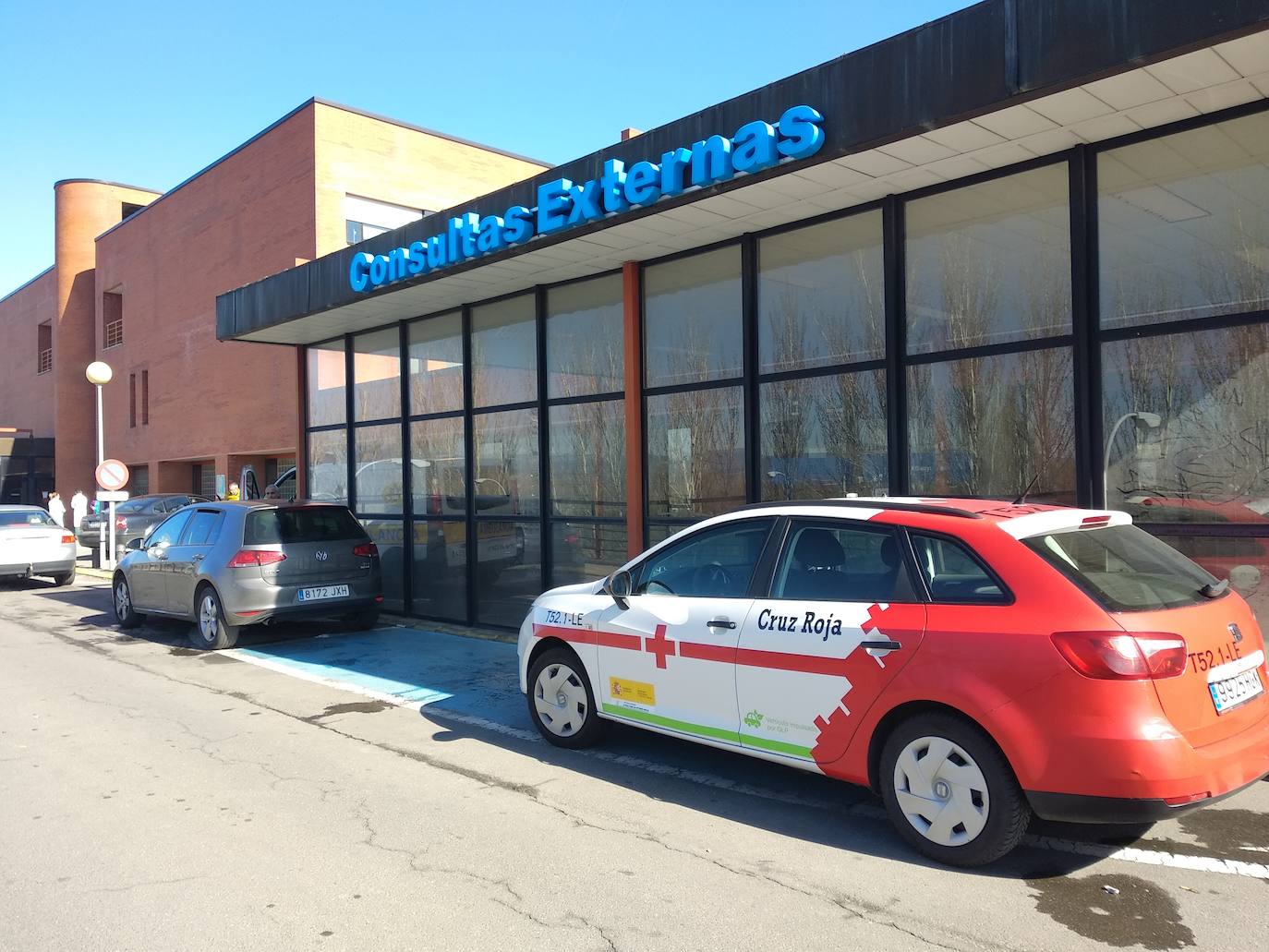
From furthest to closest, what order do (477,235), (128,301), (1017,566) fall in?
1. (128,301)
2. (477,235)
3. (1017,566)

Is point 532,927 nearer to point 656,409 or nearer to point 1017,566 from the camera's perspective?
point 1017,566

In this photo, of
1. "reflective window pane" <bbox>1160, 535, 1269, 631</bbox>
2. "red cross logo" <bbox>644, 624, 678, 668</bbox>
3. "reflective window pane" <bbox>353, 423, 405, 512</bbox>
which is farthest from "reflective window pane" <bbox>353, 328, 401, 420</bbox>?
"reflective window pane" <bbox>1160, 535, 1269, 631</bbox>

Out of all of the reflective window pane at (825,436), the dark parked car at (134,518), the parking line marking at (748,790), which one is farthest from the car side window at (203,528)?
the dark parked car at (134,518)

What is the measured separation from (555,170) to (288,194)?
14388 millimetres

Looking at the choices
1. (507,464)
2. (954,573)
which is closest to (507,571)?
(507,464)

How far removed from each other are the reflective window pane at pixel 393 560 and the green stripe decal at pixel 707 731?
296 inches

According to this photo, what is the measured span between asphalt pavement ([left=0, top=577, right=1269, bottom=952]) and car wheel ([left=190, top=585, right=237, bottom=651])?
2983 millimetres

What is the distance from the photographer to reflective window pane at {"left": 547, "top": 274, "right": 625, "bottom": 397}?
9938 mm

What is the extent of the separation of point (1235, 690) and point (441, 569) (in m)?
9.52

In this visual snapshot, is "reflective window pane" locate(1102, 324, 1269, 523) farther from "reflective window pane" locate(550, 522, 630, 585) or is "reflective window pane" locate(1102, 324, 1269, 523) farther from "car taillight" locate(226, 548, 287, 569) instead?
"car taillight" locate(226, 548, 287, 569)

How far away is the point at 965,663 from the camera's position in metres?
3.96

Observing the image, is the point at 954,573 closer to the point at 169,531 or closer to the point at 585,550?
the point at 585,550

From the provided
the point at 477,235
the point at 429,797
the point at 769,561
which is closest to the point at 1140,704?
the point at 769,561

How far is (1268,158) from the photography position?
5.94 metres
